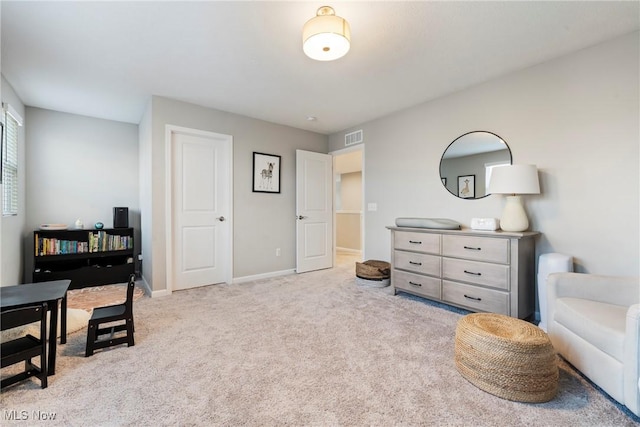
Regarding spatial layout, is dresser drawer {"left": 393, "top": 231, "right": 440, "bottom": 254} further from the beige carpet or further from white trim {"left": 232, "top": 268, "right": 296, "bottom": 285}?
white trim {"left": 232, "top": 268, "right": 296, "bottom": 285}

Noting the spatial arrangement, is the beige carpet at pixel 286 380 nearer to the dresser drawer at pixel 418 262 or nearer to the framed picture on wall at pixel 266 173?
the dresser drawer at pixel 418 262

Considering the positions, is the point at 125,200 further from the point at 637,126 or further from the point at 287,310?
the point at 637,126

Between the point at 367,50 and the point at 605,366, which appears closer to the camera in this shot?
the point at 605,366

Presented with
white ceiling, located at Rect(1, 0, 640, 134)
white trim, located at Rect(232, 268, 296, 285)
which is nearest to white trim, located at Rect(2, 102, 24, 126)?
white ceiling, located at Rect(1, 0, 640, 134)

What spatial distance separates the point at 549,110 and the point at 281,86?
2629 millimetres

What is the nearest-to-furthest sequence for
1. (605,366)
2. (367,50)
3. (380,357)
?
(605,366) → (380,357) → (367,50)

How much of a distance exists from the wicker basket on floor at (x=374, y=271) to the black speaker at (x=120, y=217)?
347cm

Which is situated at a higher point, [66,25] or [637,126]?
[66,25]

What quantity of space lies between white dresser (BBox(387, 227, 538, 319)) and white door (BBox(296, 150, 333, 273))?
1.76 metres

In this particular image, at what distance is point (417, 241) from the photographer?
3094 mm

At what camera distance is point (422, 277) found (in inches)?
120

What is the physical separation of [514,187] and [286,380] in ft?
7.88

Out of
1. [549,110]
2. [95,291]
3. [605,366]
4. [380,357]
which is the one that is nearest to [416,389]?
[380,357]

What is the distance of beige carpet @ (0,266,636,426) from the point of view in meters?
1.38
